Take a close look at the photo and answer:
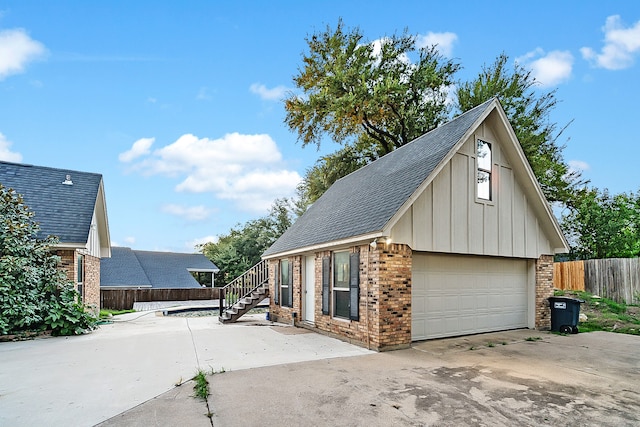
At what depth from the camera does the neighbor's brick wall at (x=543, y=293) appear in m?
10.8

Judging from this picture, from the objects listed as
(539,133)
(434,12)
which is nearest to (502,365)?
(434,12)

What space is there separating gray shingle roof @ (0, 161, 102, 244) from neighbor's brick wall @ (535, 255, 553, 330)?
41.9 ft

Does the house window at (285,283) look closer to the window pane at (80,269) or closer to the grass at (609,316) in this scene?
the window pane at (80,269)

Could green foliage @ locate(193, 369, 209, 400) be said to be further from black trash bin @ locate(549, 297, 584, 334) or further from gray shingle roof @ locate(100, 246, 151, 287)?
gray shingle roof @ locate(100, 246, 151, 287)

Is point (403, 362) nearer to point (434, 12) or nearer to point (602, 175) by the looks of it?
point (434, 12)

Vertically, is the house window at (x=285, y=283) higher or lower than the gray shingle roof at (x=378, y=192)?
lower

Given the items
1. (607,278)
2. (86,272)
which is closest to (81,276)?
(86,272)

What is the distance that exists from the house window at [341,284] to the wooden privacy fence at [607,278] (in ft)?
39.0

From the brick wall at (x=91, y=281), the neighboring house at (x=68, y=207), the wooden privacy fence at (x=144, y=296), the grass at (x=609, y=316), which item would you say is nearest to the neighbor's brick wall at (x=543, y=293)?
the grass at (x=609, y=316)

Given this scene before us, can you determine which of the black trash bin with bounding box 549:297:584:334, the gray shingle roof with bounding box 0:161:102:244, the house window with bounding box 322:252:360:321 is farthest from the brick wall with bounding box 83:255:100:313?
the black trash bin with bounding box 549:297:584:334

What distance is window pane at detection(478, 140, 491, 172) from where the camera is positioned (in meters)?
9.57

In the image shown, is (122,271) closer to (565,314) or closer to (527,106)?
(565,314)

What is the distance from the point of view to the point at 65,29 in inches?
465

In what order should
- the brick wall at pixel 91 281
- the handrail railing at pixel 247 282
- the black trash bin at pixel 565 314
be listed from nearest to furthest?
the black trash bin at pixel 565 314 < the brick wall at pixel 91 281 < the handrail railing at pixel 247 282
